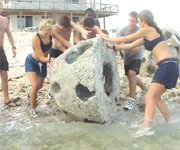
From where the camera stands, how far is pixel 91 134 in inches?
184

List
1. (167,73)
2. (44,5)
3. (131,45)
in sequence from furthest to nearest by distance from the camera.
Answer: (44,5) → (131,45) → (167,73)

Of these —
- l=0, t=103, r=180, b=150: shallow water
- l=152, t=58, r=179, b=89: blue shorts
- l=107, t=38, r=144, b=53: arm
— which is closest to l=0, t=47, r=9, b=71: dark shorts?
l=0, t=103, r=180, b=150: shallow water

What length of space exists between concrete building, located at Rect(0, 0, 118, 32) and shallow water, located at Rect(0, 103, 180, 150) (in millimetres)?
23445

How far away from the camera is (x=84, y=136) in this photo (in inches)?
182

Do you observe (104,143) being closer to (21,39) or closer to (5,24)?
(5,24)

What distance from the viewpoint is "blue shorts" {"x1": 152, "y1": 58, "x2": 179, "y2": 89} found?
4.60 metres

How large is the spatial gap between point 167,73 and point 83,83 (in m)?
1.31

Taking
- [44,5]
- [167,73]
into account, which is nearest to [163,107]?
[167,73]

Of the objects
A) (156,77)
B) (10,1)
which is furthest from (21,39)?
(156,77)

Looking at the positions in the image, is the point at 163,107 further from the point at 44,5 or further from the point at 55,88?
the point at 44,5

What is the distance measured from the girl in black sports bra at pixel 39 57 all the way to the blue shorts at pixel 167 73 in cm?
199

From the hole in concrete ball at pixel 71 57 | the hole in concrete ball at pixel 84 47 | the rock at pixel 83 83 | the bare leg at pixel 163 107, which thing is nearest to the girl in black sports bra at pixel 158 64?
the bare leg at pixel 163 107

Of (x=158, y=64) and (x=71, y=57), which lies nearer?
(x=158, y=64)

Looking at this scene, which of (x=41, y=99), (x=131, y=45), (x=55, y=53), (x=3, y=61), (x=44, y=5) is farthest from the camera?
(x=44, y=5)
